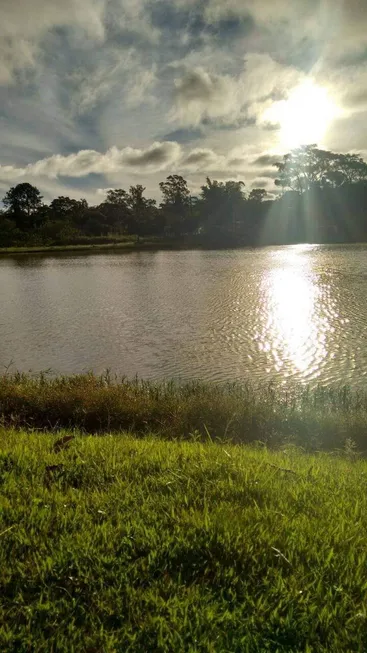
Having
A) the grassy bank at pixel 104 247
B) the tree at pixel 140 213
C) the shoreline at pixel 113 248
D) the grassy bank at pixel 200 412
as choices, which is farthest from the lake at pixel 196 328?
the tree at pixel 140 213

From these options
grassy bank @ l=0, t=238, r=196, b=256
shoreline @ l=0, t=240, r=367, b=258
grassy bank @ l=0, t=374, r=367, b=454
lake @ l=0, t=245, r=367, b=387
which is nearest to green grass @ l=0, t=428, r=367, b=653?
grassy bank @ l=0, t=374, r=367, b=454

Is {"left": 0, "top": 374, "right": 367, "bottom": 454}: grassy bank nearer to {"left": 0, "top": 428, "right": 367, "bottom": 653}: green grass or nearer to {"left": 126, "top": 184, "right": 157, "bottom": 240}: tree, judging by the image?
{"left": 0, "top": 428, "right": 367, "bottom": 653}: green grass

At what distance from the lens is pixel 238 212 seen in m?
109

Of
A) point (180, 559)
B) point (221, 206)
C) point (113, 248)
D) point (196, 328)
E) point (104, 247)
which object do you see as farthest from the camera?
point (221, 206)

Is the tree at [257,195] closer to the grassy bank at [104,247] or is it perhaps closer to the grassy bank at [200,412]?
the grassy bank at [104,247]

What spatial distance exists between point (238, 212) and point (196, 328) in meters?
96.3

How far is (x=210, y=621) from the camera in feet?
8.29

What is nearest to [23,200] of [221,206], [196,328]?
[221,206]

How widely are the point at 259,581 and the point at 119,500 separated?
1418mm

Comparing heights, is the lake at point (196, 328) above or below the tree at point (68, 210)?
below

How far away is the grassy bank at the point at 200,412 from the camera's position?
8055 millimetres

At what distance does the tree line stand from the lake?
69.3 metres

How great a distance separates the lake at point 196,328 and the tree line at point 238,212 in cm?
6931

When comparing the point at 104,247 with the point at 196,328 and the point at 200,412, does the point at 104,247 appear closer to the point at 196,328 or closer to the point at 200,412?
the point at 196,328
